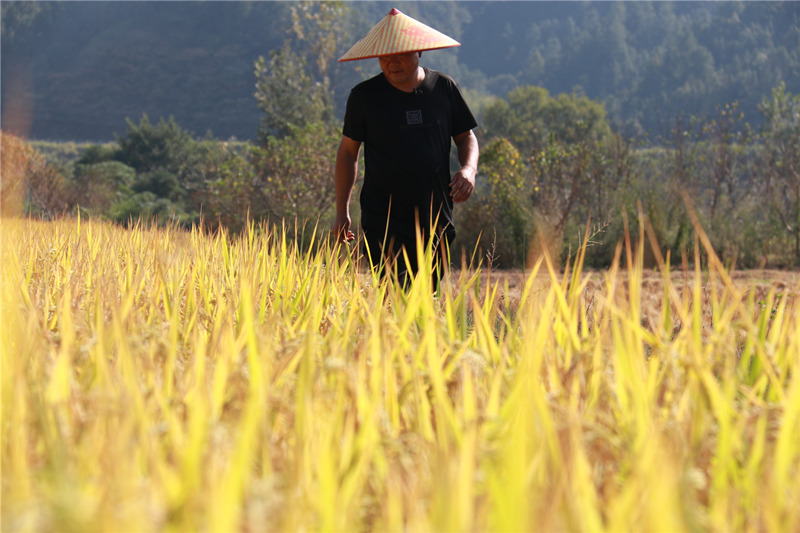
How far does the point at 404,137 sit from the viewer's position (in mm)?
3396

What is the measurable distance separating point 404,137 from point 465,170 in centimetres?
33

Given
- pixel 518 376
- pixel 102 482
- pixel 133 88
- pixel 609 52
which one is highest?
pixel 609 52

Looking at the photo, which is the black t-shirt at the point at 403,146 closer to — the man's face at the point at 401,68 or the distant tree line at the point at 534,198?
the man's face at the point at 401,68

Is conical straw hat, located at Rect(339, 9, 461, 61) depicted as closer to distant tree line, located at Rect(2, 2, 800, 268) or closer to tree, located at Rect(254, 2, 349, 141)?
distant tree line, located at Rect(2, 2, 800, 268)

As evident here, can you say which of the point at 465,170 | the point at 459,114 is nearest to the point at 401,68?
the point at 459,114

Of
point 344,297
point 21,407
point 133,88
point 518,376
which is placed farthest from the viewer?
point 133,88

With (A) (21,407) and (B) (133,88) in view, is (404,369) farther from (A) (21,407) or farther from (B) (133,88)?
(B) (133,88)

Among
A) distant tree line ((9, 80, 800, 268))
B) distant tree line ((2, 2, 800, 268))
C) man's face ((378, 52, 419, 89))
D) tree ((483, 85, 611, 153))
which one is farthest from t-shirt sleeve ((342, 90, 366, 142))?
tree ((483, 85, 611, 153))

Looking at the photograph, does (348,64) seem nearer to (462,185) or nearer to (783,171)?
(783,171)

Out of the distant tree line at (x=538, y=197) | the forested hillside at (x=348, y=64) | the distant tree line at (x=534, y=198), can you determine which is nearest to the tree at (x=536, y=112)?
the forested hillside at (x=348, y=64)

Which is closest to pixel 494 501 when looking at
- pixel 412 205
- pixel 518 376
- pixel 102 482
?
pixel 518 376

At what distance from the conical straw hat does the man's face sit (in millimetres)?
83

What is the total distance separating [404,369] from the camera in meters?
1.48

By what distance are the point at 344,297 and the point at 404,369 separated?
0.99 m
